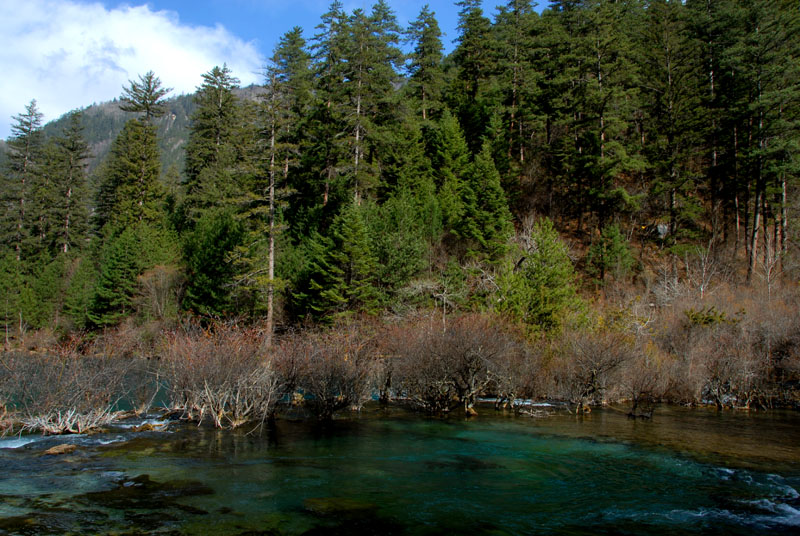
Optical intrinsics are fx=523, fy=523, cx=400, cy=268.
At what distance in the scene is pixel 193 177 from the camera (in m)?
57.1

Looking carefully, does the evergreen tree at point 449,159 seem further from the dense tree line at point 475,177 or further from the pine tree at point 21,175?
the pine tree at point 21,175

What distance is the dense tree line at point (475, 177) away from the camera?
106 feet

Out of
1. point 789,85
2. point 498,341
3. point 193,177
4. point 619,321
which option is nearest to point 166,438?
point 498,341

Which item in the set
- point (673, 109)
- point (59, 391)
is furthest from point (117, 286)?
point (673, 109)

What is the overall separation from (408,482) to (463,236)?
26.1 meters

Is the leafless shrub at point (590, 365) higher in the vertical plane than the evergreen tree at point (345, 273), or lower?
lower

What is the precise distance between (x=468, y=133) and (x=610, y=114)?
14704mm

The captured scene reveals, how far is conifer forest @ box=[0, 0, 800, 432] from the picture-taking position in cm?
1991

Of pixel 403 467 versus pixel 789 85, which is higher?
pixel 789 85

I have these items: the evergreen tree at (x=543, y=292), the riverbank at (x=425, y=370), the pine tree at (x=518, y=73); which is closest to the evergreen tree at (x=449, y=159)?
the pine tree at (x=518, y=73)

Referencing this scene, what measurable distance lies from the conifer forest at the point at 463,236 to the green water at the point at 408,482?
3172mm

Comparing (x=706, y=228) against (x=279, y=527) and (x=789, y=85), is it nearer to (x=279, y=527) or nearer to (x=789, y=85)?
(x=789, y=85)

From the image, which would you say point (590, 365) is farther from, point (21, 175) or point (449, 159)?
point (21, 175)

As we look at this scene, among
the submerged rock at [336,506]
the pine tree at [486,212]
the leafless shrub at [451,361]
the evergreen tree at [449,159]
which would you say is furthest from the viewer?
the evergreen tree at [449,159]
